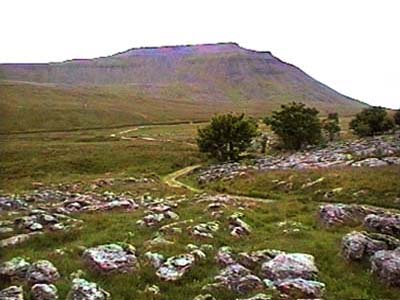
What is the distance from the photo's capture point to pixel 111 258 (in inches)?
749

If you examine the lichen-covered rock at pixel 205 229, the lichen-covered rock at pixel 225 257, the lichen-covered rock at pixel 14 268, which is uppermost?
A: the lichen-covered rock at pixel 225 257

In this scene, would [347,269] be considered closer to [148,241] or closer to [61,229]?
[148,241]

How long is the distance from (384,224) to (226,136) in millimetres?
A: 58508

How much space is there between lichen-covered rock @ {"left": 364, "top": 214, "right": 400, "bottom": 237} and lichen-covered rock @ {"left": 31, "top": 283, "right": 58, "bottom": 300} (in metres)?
13.6

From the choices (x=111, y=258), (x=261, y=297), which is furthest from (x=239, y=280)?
(x=111, y=258)

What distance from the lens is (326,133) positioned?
449 feet

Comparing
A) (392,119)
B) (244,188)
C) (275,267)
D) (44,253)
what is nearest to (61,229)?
(44,253)

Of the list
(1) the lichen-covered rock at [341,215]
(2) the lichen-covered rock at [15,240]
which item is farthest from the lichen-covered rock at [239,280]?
(1) the lichen-covered rock at [341,215]

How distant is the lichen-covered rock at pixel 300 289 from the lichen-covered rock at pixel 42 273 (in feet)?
22.4

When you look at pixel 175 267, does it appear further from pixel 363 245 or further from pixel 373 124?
pixel 373 124

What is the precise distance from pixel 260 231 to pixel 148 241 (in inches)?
207

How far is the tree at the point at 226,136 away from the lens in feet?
266

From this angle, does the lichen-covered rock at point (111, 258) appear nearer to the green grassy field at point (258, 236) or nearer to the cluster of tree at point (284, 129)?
the green grassy field at point (258, 236)

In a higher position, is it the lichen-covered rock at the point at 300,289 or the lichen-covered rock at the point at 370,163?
the lichen-covered rock at the point at 300,289
